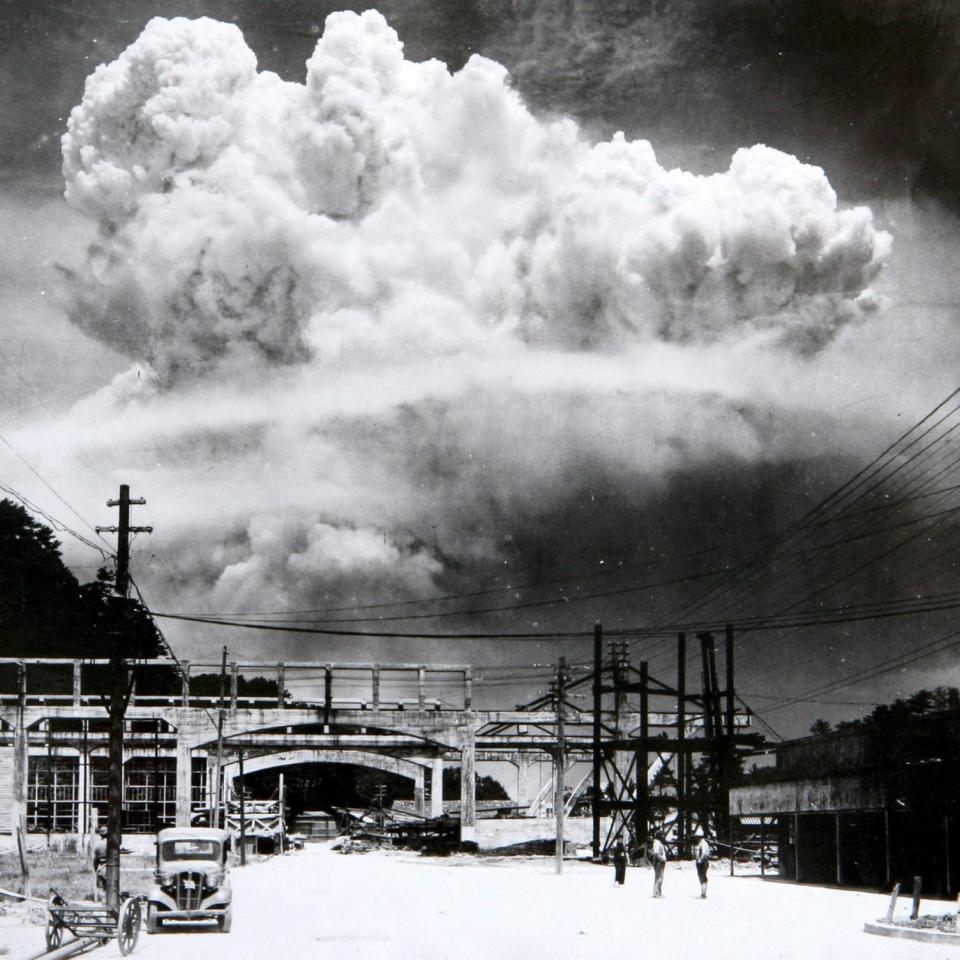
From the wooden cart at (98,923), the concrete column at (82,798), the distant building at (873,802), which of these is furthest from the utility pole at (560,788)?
the wooden cart at (98,923)

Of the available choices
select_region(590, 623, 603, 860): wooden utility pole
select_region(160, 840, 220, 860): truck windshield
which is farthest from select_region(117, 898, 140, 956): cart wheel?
select_region(590, 623, 603, 860): wooden utility pole

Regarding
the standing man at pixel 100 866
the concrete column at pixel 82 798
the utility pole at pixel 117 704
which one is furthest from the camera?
the concrete column at pixel 82 798

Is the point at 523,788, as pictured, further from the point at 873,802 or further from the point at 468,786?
the point at 873,802

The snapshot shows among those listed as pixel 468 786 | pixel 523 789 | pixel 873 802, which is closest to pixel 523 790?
pixel 523 789

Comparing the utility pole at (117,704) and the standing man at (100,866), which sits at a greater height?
the utility pole at (117,704)

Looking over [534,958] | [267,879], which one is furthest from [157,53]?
[267,879]

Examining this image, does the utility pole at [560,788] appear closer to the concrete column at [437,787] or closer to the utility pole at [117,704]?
the concrete column at [437,787]
